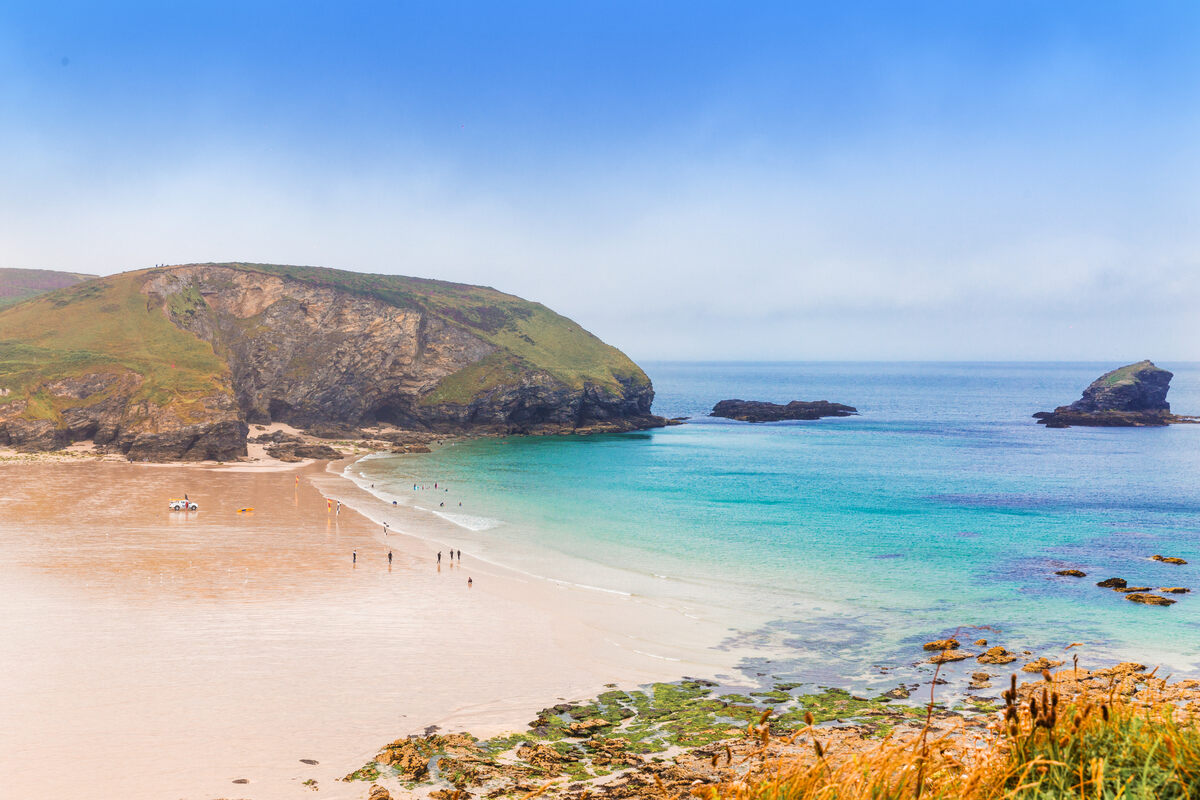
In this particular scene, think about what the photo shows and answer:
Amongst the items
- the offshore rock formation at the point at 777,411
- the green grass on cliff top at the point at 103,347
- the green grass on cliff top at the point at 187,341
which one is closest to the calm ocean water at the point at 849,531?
the green grass on cliff top at the point at 187,341

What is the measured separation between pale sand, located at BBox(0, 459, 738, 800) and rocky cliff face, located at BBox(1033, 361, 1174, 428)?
140544mm

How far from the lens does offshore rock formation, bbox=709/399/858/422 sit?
506 feet

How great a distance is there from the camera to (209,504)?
6159 centimetres

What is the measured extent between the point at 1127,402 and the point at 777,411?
67.6 metres

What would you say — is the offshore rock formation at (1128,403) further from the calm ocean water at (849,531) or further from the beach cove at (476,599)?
the beach cove at (476,599)

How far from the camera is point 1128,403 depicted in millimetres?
143500

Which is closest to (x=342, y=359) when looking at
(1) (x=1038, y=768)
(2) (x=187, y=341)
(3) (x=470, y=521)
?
(2) (x=187, y=341)

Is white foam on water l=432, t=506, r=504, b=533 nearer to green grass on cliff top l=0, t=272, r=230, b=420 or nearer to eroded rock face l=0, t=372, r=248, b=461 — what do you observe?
eroded rock face l=0, t=372, r=248, b=461

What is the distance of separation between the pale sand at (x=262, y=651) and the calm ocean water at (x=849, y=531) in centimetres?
555

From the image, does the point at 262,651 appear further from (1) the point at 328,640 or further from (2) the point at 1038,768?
(2) the point at 1038,768

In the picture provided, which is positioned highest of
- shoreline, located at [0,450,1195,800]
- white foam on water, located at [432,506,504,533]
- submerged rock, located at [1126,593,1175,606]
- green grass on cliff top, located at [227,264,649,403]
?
green grass on cliff top, located at [227,264,649,403]

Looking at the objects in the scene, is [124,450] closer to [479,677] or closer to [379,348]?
[379,348]

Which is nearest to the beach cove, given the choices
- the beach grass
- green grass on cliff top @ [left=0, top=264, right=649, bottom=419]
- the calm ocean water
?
the calm ocean water

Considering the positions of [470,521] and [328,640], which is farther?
[470,521]
